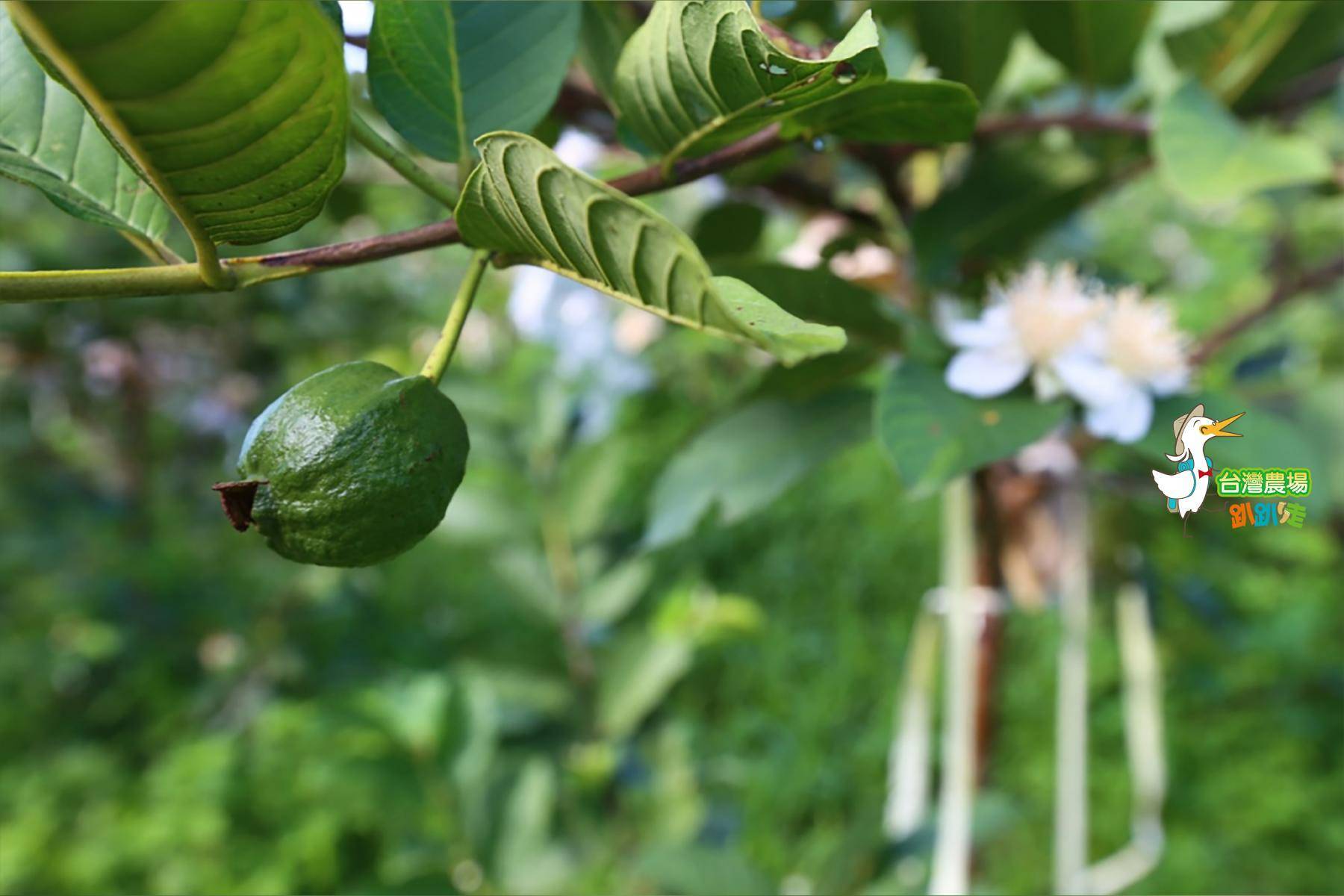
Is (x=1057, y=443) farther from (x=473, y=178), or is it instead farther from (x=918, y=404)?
(x=473, y=178)

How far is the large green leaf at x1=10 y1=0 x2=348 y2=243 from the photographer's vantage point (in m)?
0.21

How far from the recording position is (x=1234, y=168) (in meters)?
0.55

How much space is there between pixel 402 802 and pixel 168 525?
4.95 ft

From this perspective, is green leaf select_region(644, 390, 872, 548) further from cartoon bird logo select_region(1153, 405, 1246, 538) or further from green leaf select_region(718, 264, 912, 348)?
cartoon bird logo select_region(1153, 405, 1246, 538)

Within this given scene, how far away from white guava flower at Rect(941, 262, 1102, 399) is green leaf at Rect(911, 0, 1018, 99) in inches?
5.8

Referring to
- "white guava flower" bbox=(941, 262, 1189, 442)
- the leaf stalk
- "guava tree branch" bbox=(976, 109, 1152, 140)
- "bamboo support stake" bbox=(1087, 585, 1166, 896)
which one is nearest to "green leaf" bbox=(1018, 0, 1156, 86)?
"guava tree branch" bbox=(976, 109, 1152, 140)

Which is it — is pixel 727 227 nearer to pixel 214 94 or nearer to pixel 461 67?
pixel 461 67

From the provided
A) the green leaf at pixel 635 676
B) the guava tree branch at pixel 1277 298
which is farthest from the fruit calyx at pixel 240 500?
the green leaf at pixel 635 676

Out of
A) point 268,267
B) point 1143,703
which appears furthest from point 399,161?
point 1143,703

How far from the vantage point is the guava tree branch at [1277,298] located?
830 millimetres

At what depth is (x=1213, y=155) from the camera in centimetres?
56

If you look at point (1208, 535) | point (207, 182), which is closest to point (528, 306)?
point (1208, 535)

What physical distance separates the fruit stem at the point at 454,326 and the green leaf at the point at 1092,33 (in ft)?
1.55

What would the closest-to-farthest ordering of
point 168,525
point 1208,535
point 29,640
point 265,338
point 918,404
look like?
point 918,404 → point 1208,535 → point 265,338 → point 29,640 → point 168,525
